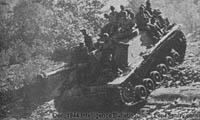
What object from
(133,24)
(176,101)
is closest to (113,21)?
(133,24)

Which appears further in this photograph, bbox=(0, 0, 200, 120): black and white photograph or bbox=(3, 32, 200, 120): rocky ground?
bbox=(0, 0, 200, 120): black and white photograph

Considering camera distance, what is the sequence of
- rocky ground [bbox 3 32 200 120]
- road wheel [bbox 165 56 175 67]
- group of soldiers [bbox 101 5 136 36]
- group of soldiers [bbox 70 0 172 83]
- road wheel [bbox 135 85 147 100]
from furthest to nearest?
group of soldiers [bbox 101 5 136 36] < group of soldiers [bbox 70 0 172 83] < road wheel [bbox 165 56 175 67] < road wheel [bbox 135 85 147 100] < rocky ground [bbox 3 32 200 120]

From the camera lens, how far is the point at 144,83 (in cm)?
890

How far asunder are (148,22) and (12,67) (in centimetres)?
477

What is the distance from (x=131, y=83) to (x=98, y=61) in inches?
43.3

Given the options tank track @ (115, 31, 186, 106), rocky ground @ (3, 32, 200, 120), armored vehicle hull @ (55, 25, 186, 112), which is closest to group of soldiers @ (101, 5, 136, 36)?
armored vehicle hull @ (55, 25, 186, 112)

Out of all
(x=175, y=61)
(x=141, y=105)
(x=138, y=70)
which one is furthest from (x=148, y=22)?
(x=141, y=105)

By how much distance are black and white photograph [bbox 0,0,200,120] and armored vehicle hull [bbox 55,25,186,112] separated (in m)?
0.02

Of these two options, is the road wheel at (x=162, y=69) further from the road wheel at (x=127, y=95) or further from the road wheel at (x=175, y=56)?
the road wheel at (x=127, y=95)

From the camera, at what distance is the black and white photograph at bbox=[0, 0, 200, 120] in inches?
326

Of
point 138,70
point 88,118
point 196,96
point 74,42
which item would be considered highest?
point 74,42

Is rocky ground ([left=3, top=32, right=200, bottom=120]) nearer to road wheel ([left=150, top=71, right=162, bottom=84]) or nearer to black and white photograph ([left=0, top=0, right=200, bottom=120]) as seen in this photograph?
black and white photograph ([left=0, top=0, right=200, bottom=120])

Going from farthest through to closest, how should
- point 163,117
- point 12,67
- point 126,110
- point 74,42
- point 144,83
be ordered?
point 74,42 < point 12,67 < point 144,83 < point 126,110 < point 163,117

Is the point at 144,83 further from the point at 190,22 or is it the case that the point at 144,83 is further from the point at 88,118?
the point at 190,22
